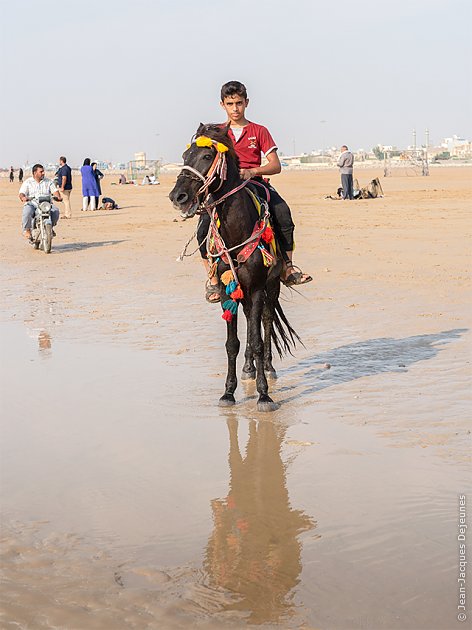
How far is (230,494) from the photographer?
5.55m

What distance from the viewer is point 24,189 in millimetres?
19609

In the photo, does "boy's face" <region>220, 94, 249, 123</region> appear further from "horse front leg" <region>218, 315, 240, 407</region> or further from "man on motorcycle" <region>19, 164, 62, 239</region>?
"man on motorcycle" <region>19, 164, 62, 239</region>

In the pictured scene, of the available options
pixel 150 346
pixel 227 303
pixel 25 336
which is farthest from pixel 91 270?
pixel 227 303

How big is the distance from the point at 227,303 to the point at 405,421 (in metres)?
1.76

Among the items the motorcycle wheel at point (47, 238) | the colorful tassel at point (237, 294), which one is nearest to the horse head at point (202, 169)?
the colorful tassel at point (237, 294)

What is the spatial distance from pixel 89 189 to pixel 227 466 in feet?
90.9

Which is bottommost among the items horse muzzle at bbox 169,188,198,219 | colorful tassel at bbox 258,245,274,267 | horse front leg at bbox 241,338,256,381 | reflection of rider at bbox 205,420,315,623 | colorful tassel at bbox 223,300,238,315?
reflection of rider at bbox 205,420,315,623

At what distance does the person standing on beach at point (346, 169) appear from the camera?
30125 mm

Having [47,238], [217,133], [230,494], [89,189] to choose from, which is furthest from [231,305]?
[89,189]

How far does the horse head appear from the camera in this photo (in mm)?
6906

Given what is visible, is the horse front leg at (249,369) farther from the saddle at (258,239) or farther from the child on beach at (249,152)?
the saddle at (258,239)

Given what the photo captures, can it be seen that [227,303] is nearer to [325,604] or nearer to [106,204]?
[325,604]

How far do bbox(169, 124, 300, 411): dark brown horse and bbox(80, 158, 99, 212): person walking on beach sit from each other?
23611 mm

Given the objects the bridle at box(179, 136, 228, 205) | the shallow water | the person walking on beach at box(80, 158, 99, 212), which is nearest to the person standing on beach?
the person walking on beach at box(80, 158, 99, 212)
